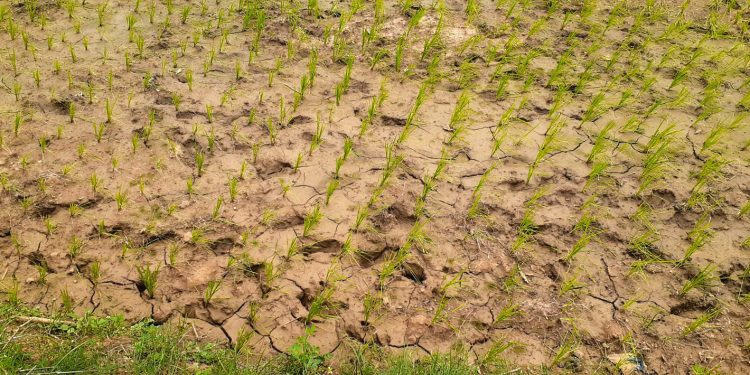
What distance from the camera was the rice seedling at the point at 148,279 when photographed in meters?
2.37

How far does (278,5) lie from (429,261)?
276 cm

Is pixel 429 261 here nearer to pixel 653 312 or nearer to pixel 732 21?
pixel 653 312

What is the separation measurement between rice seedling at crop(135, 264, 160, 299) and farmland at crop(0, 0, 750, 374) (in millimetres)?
39

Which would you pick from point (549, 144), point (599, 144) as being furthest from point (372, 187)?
point (599, 144)

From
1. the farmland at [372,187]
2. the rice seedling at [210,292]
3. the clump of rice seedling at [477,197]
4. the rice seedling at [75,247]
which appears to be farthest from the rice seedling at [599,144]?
the rice seedling at [75,247]

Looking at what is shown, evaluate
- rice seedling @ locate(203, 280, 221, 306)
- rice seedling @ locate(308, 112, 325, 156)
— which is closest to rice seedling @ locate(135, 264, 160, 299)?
rice seedling @ locate(203, 280, 221, 306)

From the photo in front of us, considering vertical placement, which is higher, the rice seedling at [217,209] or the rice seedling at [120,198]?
the rice seedling at [120,198]

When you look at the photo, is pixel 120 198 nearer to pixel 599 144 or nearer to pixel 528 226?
pixel 528 226

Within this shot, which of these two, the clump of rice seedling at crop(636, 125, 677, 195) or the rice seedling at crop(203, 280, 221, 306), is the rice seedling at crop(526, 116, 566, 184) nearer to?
the clump of rice seedling at crop(636, 125, 677, 195)

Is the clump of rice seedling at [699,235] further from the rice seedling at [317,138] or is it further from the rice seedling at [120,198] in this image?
the rice seedling at [120,198]

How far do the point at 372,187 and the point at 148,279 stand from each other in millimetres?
1275

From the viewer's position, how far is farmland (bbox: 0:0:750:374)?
93.9 inches

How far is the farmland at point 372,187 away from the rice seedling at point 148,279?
0.04m

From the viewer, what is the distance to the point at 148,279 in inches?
93.4
